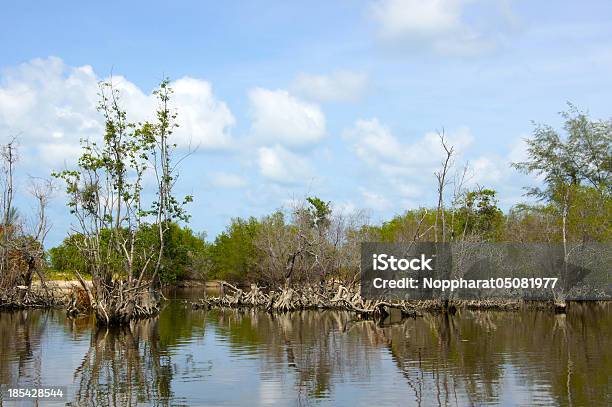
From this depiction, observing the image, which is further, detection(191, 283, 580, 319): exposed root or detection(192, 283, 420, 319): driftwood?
detection(191, 283, 580, 319): exposed root

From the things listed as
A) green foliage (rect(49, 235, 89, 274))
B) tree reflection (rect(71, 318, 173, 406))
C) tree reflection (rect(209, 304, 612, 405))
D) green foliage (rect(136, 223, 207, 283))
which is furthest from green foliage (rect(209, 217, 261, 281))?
tree reflection (rect(71, 318, 173, 406))

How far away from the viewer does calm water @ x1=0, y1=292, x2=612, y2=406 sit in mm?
13797

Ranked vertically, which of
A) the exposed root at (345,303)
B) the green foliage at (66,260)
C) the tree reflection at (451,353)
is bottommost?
the tree reflection at (451,353)

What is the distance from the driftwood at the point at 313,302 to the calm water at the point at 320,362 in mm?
2647

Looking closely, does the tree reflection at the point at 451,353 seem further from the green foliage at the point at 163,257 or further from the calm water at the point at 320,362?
the green foliage at the point at 163,257

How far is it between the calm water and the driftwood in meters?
2.65

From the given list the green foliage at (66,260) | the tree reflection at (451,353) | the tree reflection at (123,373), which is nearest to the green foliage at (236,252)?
the green foliage at (66,260)

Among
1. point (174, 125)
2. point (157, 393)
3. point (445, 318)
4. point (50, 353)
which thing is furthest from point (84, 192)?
point (157, 393)

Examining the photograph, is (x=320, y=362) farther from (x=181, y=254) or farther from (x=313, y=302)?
(x=181, y=254)

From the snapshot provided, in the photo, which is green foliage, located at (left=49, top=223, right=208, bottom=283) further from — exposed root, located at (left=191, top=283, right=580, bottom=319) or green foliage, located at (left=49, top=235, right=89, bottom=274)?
exposed root, located at (left=191, top=283, right=580, bottom=319)

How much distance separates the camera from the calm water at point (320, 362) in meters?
13.8

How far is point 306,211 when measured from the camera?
5572cm

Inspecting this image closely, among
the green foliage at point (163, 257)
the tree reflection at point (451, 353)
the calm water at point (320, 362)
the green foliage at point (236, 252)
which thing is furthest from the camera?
the green foliage at point (236, 252)

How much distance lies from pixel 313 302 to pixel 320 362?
21.6 metres
